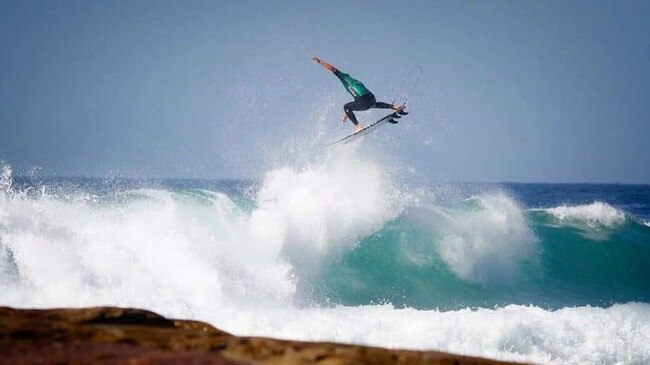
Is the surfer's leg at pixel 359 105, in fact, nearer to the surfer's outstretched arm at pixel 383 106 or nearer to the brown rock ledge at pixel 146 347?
the surfer's outstretched arm at pixel 383 106

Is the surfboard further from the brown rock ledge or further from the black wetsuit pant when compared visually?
the brown rock ledge

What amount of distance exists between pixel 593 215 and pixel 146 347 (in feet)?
72.0

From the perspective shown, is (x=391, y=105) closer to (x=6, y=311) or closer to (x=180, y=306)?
(x=180, y=306)

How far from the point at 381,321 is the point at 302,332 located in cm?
168

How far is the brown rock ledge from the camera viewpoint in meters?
2.08

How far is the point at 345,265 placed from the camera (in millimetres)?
13266

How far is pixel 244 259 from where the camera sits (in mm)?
11875

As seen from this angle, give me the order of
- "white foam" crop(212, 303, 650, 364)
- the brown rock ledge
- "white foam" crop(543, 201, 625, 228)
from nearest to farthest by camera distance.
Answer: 1. the brown rock ledge
2. "white foam" crop(212, 303, 650, 364)
3. "white foam" crop(543, 201, 625, 228)

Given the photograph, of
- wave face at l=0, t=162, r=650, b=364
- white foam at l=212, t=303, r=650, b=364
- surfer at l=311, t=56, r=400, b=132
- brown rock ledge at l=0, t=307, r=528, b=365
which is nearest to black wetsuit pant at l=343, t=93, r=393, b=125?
surfer at l=311, t=56, r=400, b=132

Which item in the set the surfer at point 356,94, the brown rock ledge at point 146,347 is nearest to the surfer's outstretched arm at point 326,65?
the surfer at point 356,94

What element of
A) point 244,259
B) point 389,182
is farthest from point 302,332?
point 389,182

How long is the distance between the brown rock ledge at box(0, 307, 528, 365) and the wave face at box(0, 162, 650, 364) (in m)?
5.90

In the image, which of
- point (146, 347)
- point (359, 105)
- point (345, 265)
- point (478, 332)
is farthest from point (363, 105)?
point (146, 347)

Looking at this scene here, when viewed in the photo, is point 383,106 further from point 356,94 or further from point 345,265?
point 345,265
